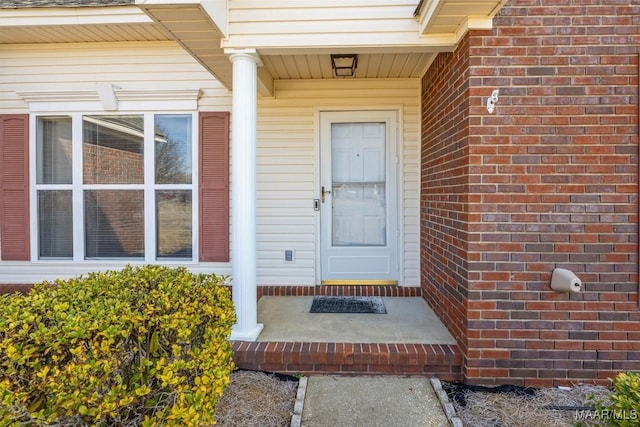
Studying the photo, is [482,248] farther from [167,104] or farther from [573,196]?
[167,104]

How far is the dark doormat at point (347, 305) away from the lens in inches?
143

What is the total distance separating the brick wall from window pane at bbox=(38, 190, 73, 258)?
14.9 ft

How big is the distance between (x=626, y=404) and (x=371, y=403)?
1383 mm

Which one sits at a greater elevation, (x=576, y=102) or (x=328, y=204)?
(x=576, y=102)

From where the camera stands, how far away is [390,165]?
14.0ft

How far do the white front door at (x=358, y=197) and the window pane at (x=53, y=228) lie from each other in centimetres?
313

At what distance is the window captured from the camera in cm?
429

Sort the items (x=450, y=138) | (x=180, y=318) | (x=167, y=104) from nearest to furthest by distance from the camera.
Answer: (x=180, y=318)
(x=450, y=138)
(x=167, y=104)

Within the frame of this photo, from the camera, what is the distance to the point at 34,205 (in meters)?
4.33

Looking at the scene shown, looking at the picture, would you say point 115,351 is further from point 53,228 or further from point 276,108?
point 53,228

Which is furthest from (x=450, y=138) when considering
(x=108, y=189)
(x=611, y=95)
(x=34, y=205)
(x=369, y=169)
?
(x=34, y=205)

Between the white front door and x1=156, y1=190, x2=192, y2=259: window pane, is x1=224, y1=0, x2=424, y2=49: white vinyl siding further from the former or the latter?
x1=156, y1=190, x2=192, y2=259: window pane

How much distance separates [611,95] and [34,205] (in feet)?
19.2

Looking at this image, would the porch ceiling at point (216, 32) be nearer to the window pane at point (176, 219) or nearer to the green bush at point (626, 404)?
the window pane at point (176, 219)
